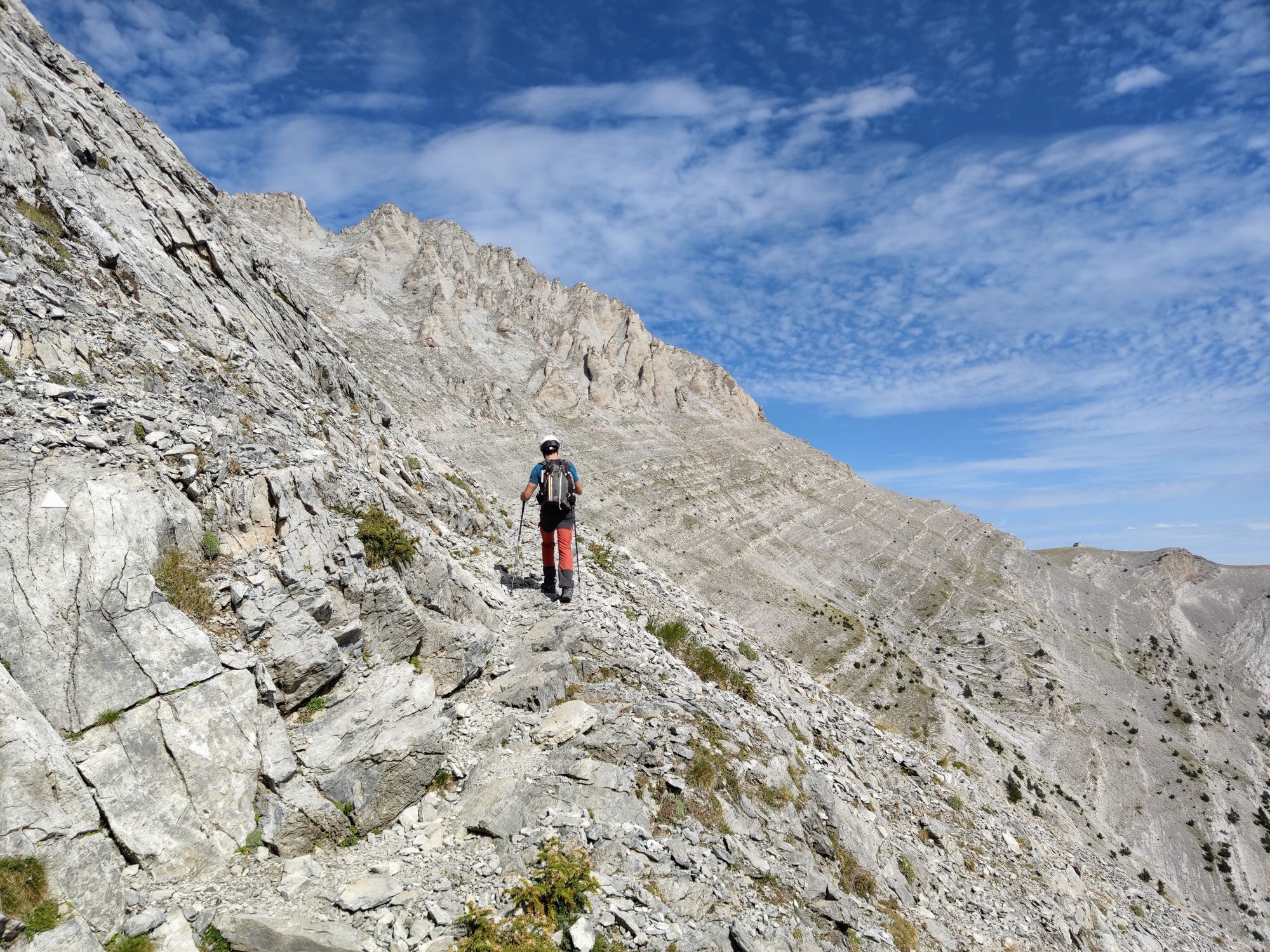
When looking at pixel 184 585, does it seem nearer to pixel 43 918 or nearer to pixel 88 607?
pixel 88 607

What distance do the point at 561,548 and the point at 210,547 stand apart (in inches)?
257

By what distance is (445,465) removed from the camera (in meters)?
21.1

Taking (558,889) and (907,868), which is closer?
(558,889)

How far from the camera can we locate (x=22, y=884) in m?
4.98

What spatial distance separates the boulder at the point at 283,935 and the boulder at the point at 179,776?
922 mm

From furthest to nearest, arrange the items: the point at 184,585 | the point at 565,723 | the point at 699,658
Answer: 1. the point at 699,658
2. the point at 565,723
3. the point at 184,585

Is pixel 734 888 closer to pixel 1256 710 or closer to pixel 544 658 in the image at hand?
pixel 544 658

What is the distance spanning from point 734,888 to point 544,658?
15.3ft

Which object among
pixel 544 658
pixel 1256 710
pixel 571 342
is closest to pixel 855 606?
pixel 1256 710

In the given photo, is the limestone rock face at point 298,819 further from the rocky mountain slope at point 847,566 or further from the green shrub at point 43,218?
the rocky mountain slope at point 847,566

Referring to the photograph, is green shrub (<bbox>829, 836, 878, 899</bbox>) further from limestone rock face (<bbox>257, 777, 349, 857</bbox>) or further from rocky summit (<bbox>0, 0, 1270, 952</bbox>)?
limestone rock face (<bbox>257, 777, 349, 857</bbox>)

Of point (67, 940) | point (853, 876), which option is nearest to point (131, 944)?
point (67, 940)

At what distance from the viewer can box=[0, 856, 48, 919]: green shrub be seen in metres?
4.83

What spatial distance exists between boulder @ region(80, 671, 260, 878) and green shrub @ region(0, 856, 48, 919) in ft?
2.59
